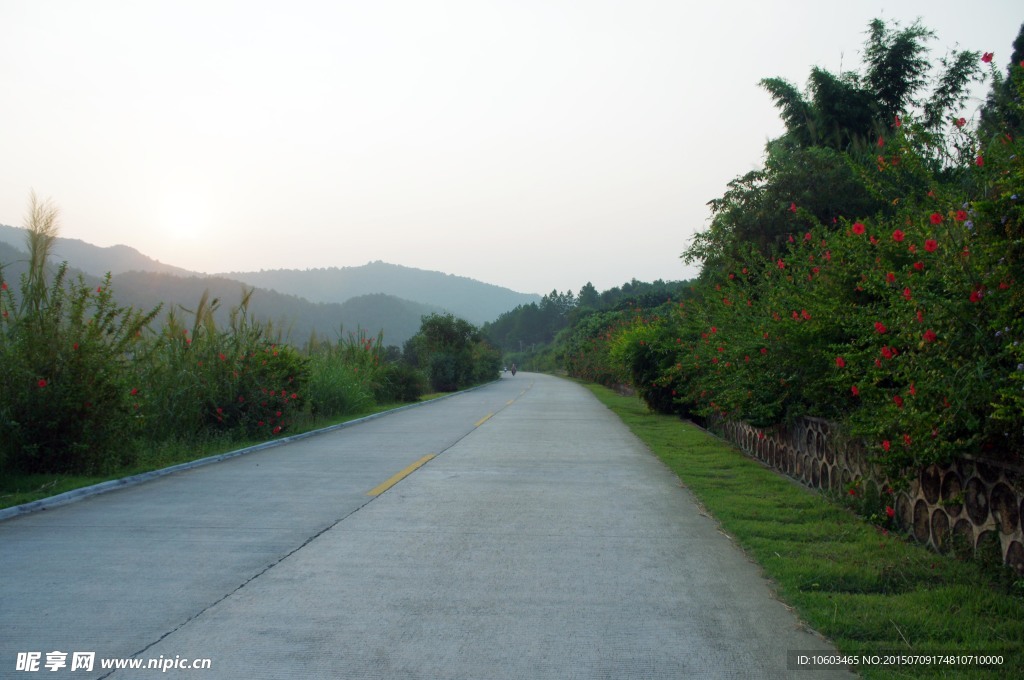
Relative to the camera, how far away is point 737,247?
17688mm

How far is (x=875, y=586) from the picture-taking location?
17.9 feet

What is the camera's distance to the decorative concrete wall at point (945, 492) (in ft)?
17.3

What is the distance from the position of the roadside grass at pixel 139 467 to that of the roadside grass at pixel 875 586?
7476mm

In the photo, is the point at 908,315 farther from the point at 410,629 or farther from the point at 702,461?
the point at 702,461

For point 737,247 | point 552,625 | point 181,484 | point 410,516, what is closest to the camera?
point 552,625

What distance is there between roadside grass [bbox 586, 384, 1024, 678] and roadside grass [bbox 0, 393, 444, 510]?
748 centimetres

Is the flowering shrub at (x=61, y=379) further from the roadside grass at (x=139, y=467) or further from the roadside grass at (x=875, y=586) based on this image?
the roadside grass at (x=875, y=586)

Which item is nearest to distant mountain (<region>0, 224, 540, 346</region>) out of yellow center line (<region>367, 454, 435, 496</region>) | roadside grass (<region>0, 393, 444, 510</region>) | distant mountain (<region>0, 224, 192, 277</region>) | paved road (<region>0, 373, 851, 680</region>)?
distant mountain (<region>0, 224, 192, 277</region>)

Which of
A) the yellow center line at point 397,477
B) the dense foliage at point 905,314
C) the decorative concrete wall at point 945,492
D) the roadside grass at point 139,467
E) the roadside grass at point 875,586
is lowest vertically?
the roadside grass at point 139,467

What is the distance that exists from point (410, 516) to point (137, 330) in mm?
5738

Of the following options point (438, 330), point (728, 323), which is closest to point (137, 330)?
point (728, 323)

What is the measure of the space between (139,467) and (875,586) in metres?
9.69

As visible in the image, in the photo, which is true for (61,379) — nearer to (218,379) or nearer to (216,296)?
(218,379)

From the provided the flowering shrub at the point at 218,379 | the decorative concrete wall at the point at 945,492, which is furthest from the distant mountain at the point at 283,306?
the decorative concrete wall at the point at 945,492
